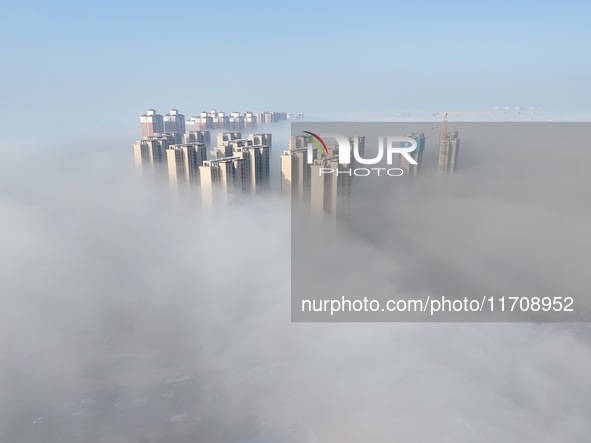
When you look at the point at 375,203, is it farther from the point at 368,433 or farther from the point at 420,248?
→ the point at 368,433

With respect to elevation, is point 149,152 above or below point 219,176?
above

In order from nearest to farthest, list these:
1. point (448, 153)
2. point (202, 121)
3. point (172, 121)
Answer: point (448, 153) < point (172, 121) < point (202, 121)

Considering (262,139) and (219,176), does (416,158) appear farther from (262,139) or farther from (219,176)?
(219,176)

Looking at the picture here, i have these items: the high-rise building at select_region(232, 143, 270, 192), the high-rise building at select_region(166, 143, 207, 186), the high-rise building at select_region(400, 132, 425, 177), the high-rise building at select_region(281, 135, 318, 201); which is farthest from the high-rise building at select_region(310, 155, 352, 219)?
the high-rise building at select_region(166, 143, 207, 186)

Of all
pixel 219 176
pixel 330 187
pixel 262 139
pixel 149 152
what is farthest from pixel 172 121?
pixel 330 187

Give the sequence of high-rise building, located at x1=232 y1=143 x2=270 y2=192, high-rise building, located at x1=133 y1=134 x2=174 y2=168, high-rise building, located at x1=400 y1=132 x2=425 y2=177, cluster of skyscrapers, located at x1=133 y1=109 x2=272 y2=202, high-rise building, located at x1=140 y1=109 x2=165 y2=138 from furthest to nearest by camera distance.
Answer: high-rise building, located at x1=140 y1=109 x2=165 y2=138 → high-rise building, located at x1=133 y1=134 x2=174 y2=168 → high-rise building, located at x1=400 y1=132 x2=425 y2=177 → high-rise building, located at x1=232 y1=143 x2=270 y2=192 → cluster of skyscrapers, located at x1=133 y1=109 x2=272 y2=202

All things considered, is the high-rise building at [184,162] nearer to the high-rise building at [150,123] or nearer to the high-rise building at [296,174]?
the high-rise building at [296,174]

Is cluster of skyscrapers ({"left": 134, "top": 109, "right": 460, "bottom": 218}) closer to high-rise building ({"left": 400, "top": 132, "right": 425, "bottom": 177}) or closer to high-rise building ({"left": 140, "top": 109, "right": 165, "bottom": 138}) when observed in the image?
high-rise building ({"left": 400, "top": 132, "right": 425, "bottom": 177})
